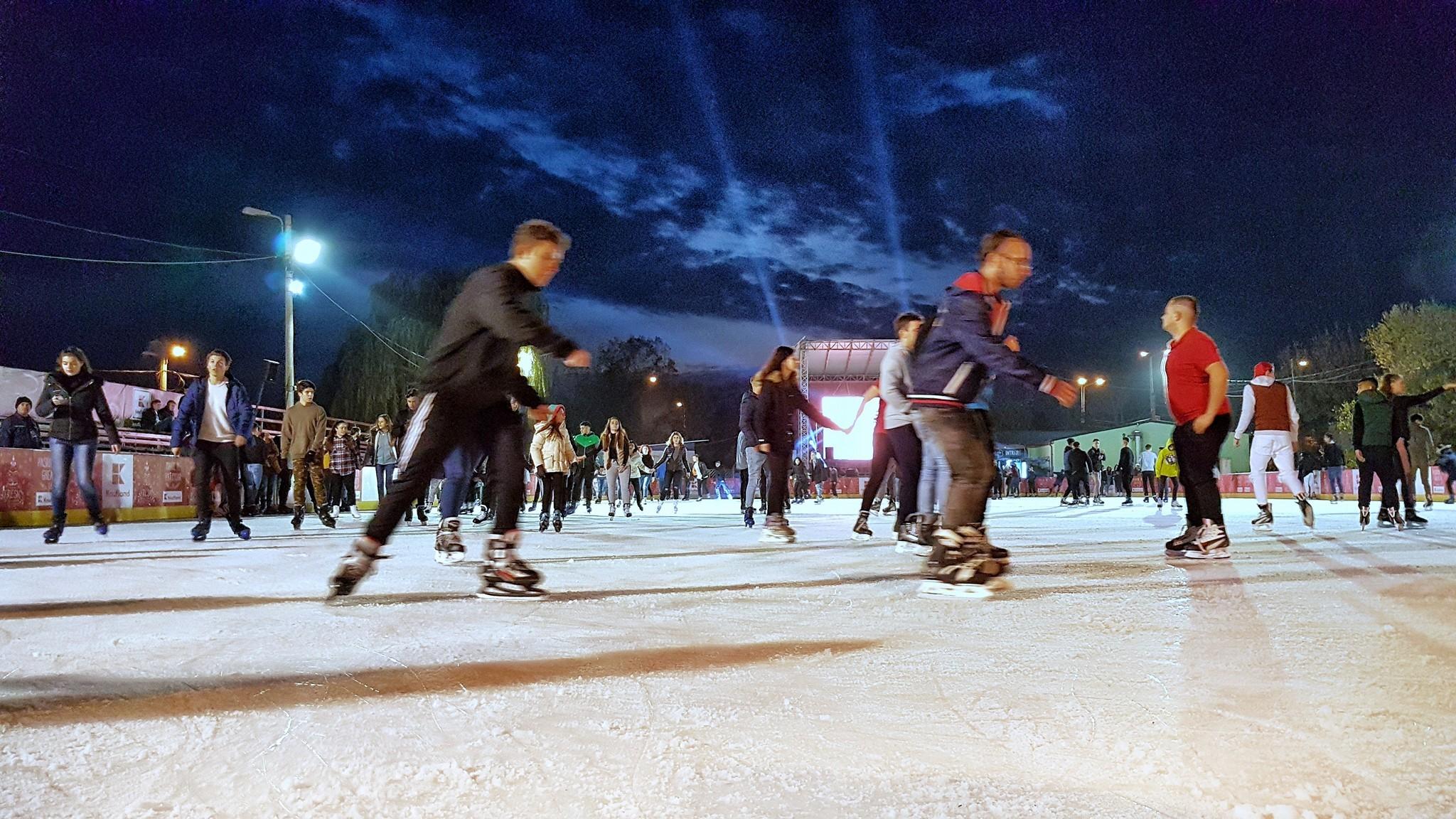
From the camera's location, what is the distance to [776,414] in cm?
788

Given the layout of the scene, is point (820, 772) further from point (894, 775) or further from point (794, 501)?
point (794, 501)

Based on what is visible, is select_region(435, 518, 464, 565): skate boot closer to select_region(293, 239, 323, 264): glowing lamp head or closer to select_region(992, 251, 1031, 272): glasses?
select_region(992, 251, 1031, 272): glasses

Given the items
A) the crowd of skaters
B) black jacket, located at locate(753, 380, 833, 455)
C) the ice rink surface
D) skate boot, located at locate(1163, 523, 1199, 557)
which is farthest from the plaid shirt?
skate boot, located at locate(1163, 523, 1199, 557)

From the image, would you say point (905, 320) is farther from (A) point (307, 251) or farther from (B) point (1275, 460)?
(A) point (307, 251)

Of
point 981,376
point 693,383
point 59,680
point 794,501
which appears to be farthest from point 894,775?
point 693,383

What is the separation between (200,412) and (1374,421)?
11213 mm

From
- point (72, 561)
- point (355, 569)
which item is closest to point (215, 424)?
point (72, 561)

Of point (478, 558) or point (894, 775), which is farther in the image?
point (478, 558)

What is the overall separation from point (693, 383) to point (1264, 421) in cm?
6941

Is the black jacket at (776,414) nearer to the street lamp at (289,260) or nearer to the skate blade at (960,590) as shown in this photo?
the skate blade at (960,590)

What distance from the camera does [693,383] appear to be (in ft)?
253

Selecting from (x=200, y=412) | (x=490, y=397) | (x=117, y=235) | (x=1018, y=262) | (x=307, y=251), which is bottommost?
(x=490, y=397)

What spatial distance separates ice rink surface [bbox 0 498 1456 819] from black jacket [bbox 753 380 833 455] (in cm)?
365

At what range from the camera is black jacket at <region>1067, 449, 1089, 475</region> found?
1961cm
